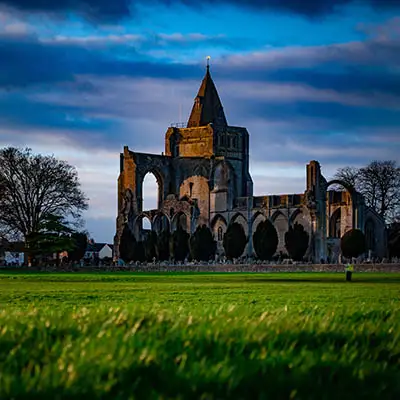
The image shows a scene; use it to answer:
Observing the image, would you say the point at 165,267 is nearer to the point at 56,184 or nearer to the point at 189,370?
the point at 56,184

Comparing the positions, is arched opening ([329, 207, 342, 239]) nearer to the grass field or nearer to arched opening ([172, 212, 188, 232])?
Answer: arched opening ([172, 212, 188, 232])

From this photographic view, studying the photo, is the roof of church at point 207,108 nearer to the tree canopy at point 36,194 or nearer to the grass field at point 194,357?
the tree canopy at point 36,194

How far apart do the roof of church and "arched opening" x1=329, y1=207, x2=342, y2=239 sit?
31060 millimetres

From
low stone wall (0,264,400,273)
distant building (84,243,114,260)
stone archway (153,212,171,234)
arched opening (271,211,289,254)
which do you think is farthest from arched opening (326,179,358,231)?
distant building (84,243,114,260)

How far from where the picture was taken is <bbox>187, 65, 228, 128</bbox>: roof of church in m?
119

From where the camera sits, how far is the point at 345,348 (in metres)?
9.02

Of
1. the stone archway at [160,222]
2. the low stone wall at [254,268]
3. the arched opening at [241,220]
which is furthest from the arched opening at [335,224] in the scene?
the stone archway at [160,222]

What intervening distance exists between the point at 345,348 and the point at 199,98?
368 ft

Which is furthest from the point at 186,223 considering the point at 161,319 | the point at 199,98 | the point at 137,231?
the point at 161,319

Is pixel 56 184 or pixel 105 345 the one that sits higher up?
pixel 56 184

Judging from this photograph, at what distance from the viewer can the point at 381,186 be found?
90438 millimetres

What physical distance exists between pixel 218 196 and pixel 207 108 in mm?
20453

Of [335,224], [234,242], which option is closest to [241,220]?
[335,224]

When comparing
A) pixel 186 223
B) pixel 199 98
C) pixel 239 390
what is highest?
pixel 199 98
